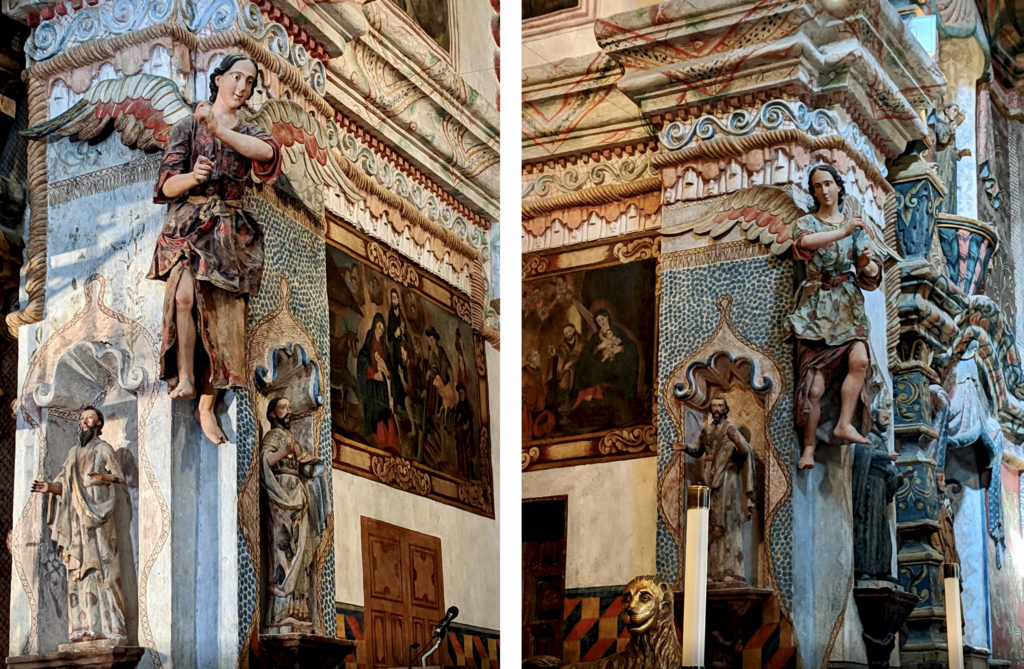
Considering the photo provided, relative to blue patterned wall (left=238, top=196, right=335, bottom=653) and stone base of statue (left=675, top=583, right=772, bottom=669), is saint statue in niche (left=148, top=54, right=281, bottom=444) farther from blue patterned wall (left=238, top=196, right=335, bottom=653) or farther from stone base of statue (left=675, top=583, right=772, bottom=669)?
stone base of statue (left=675, top=583, right=772, bottom=669)

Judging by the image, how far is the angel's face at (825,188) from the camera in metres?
6.52

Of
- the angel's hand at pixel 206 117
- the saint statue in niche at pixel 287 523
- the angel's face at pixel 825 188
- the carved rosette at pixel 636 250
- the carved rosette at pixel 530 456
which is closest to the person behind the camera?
the saint statue in niche at pixel 287 523

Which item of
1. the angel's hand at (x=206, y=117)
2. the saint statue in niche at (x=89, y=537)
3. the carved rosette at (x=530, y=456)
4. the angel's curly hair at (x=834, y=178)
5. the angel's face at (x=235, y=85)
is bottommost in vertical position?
the saint statue in niche at (x=89, y=537)

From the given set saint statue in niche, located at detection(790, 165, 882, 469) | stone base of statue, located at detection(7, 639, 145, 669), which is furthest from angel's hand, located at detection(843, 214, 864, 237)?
stone base of statue, located at detection(7, 639, 145, 669)

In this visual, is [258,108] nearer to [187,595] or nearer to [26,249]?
[26,249]

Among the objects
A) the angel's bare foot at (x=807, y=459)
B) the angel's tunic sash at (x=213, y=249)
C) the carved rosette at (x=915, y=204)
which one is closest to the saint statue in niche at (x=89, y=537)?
the angel's tunic sash at (x=213, y=249)

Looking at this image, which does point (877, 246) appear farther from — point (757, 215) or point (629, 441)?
→ point (629, 441)

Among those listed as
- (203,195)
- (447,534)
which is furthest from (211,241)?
(447,534)

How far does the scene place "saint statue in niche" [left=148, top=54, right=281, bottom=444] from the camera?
5684mm

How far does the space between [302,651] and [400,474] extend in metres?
0.97

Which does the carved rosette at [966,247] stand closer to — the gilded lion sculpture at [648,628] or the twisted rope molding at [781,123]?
the twisted rope molding at [781,123]

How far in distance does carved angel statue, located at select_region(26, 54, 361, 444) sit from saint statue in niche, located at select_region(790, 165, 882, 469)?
2.23 meters

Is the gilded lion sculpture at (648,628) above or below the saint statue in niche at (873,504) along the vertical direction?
below

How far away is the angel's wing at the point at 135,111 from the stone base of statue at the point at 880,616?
129 inches
